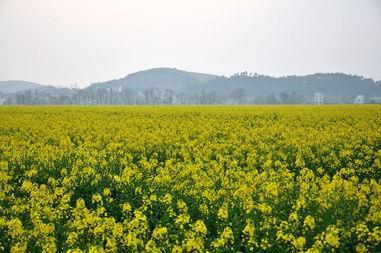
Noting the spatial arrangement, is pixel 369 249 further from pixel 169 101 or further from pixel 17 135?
pixel 169 101

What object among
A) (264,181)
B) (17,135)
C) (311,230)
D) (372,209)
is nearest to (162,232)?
(311,230)

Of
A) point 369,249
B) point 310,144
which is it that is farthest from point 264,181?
point 310,144

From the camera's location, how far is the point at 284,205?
7.92m

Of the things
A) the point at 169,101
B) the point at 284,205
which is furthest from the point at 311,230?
the point at 169,101

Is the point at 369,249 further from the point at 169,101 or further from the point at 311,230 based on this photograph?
the point at 169,101

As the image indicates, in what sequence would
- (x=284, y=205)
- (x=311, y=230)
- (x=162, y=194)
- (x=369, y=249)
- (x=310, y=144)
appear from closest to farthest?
1. (x=369, y=249)
2. (x=311, y=230)
3. (x=284, y=205)
4. (x=162, y=194)
5. (x=310, y=144)

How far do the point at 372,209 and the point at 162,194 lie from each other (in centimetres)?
424

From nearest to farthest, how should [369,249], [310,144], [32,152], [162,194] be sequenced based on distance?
[369,249], [162,194], [32,152], [310,144]

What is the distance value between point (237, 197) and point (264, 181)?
Answer: 1.53 metres

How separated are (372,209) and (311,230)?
1103 millimetres

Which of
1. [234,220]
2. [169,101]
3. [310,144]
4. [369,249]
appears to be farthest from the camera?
[169,101]

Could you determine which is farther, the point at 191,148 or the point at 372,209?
the point at 191,148

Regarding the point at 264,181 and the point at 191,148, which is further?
the point at 191,148

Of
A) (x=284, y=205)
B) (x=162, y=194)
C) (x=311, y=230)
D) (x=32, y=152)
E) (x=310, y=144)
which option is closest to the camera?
(x=311, y=230)
